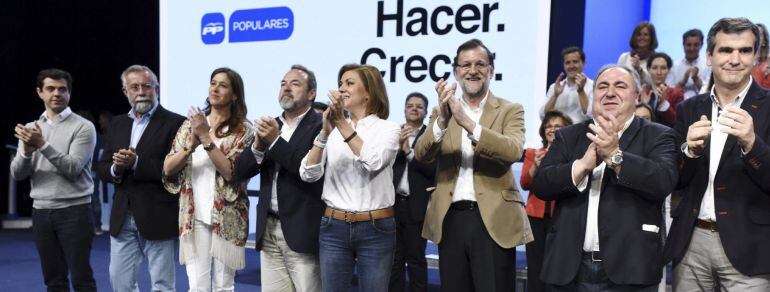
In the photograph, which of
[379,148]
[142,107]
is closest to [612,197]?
[379,148]

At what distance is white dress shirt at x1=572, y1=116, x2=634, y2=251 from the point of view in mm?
2578

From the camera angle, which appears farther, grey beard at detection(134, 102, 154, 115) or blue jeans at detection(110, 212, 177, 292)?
grey beard at detection(134, 102, 154, 115)

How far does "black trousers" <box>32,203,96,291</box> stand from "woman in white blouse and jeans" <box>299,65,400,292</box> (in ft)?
5.51

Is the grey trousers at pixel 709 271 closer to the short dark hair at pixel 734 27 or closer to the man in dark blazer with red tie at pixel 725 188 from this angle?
the man in dark blazer with red tie at pixel 725 188

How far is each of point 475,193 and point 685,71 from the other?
9.48ft

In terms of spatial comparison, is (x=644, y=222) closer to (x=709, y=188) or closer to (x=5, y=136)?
(x=709, y=188)

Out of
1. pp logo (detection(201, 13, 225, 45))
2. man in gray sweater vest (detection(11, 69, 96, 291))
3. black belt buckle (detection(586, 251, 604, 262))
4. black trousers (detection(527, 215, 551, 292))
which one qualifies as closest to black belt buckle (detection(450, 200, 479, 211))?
black belt buckle (detection(586, 251, 604, 262))

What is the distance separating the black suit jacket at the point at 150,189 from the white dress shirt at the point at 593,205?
2130 millimetres

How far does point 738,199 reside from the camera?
2.47 m

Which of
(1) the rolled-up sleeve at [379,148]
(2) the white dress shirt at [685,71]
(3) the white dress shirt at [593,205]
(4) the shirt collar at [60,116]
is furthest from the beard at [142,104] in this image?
(2) the white dress shirt at [685,71]

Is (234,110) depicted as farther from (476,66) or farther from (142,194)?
(476,66)

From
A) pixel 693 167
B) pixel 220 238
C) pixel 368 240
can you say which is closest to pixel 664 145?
pixel 693 167

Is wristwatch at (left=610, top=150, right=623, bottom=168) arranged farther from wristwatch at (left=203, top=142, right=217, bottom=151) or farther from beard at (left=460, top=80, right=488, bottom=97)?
wristwatch at (left=203, top=142, right=217, bottom=151)

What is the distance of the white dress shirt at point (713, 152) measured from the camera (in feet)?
8.26
